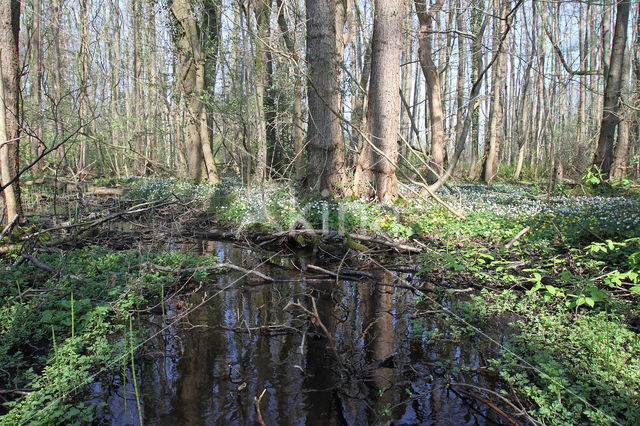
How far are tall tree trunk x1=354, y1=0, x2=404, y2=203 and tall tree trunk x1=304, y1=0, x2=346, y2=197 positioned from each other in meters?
0.82

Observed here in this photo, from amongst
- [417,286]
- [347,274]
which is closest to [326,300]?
[347,274]

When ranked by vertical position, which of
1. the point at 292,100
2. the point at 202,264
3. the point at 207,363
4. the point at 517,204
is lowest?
the point at 207,363

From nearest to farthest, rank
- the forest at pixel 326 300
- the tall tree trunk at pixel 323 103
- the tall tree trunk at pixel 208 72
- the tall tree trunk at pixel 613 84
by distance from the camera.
Answer: the forest at pixel 326 300
the tall tree trunk at pixel 323 103
the tall tree trunk at pixel 613 84
the tall tree trunk at pixel 208 72

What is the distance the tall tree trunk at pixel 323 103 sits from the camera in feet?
28.8

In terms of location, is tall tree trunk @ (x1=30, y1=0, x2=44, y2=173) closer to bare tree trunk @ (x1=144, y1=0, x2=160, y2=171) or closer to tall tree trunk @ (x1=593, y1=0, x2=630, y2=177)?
bare tree trunk @ (x1=144, y1=0, x2=160, y2=171)

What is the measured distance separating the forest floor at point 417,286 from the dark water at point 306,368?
18 cm

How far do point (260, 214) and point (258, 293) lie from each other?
11.9 ft

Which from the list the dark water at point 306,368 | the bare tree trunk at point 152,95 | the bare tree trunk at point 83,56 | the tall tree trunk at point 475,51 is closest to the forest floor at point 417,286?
the dark water at point 306,368

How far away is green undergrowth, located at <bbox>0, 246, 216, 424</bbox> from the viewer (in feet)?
8.41

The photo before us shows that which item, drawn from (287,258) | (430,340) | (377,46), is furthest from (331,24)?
(430,340)

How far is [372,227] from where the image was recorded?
720cm

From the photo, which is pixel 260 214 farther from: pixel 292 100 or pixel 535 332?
pixel 292 100

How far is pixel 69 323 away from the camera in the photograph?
3.55 metres

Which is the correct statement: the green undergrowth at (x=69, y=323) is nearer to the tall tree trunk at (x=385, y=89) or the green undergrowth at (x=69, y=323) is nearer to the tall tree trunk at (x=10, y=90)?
the tall tree trunk at (x=10, y=90)
